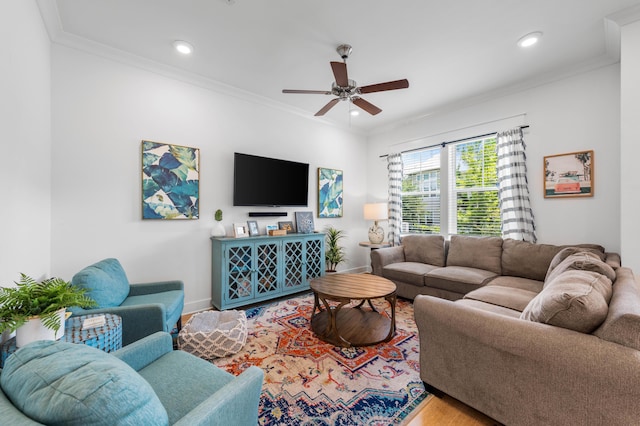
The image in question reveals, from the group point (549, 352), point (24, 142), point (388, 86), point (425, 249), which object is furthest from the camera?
point (425, 249)

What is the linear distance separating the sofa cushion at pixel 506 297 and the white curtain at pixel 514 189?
113 centimetres

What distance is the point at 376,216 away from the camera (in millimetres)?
4551

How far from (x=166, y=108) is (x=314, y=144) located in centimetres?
218

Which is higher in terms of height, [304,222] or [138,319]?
[304,222]

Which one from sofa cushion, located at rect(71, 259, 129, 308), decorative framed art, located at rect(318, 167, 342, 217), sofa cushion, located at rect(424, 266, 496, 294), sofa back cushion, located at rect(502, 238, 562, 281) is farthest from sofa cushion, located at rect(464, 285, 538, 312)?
sofa cushion, located at rect(71, 259, 129, 308)

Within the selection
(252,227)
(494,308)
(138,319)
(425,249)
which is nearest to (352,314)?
(494,308)

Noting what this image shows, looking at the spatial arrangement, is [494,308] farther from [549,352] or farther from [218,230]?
[218,230]

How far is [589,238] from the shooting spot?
2939 mm

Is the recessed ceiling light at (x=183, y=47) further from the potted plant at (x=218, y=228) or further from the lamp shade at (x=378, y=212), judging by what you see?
the lamp shade at (x=378, y=212)

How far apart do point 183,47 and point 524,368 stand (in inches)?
142

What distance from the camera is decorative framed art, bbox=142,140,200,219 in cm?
285

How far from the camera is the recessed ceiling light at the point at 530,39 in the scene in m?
2.44

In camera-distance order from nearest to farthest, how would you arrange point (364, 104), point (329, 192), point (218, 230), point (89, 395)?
point (89, 395) < point (364, 104) < point (218, 230) < point (329, 192)

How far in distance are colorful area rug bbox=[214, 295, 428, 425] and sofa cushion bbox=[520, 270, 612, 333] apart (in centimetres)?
91
